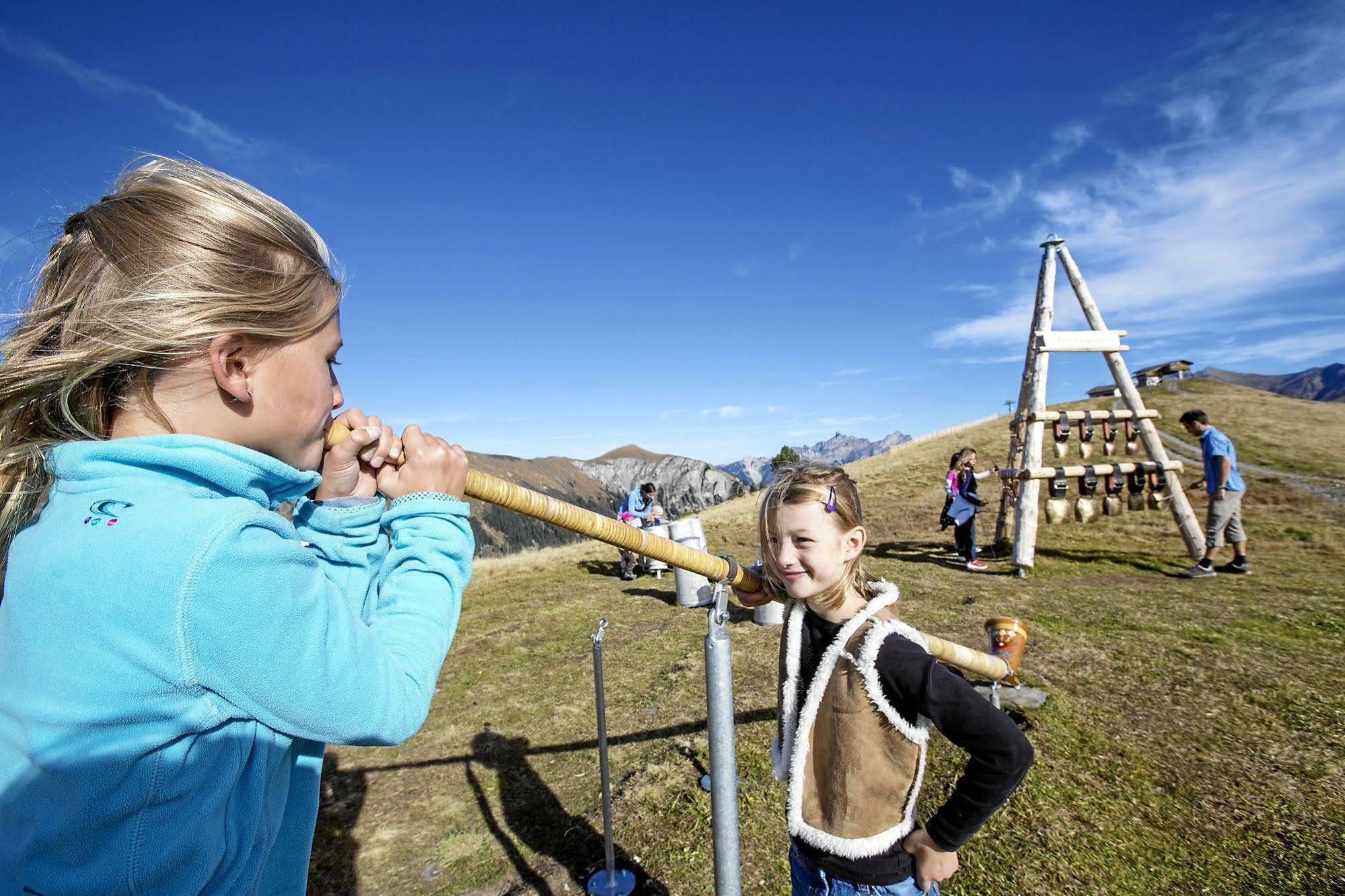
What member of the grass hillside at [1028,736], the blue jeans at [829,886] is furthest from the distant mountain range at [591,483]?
the blue jeans at [829,886]

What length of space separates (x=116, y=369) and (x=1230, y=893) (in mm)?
5852

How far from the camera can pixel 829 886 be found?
7.74 ft

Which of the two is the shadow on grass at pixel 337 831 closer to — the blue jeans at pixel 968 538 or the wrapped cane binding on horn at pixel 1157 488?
the blue jeans at pixel 968 538

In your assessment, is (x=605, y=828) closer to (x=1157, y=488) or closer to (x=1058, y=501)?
(x=1058, y=501)

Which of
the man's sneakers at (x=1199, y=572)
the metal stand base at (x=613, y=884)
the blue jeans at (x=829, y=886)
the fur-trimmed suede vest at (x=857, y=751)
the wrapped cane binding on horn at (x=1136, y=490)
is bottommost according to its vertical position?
the metal stand base at (x=613, y=884)

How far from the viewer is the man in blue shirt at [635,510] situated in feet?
45.2

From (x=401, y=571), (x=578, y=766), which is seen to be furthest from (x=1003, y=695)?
(x=401, y=571)

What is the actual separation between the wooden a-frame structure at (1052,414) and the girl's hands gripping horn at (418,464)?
11.5m

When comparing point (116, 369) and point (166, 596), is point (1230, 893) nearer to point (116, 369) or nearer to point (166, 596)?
point (166, 596)

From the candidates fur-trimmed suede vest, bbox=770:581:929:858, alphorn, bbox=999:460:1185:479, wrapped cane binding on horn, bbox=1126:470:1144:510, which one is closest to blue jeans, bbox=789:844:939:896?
fur-trimmed suede vest, bbox=770:581:929:858

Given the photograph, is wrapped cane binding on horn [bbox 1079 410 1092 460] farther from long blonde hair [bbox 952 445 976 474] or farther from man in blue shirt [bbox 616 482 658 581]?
man in blue shirt [bbox 616 482 658 581]

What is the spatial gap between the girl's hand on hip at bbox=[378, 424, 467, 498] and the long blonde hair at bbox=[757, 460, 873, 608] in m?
1.24

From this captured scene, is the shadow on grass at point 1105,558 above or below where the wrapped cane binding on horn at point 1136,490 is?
below

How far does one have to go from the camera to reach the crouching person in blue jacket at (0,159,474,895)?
1.01m
